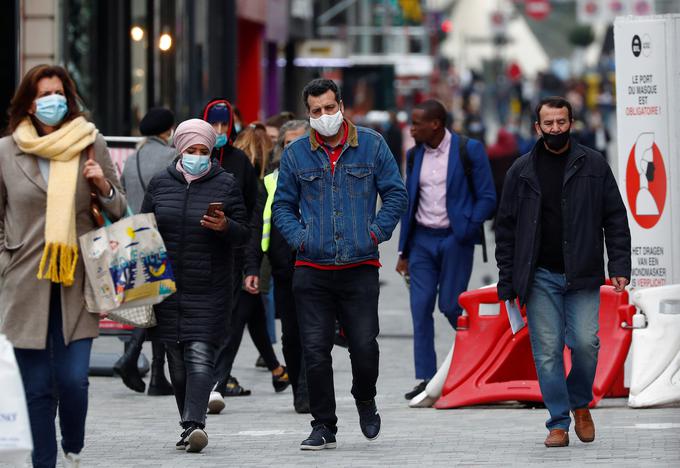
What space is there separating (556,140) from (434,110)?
2.57 metres

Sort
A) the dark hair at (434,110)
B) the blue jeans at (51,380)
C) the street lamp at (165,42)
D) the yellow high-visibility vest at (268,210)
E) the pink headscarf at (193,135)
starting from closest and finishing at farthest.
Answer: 1. the blue jeans at (51,380)
2. the pink headscarf at (193,135)
3. the yellow high-visibility vest at (268,210)
4. the dark hair at (434,110)
5. the street lamp at (165,42)

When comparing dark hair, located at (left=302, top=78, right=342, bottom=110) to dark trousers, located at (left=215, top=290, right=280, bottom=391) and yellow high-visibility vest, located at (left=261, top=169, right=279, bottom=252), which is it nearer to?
yellow high-visibility vest, located at (left=261, top=169, right=279, bottom=252)

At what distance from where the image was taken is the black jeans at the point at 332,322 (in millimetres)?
8609

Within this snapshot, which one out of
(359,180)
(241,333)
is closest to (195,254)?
(359,180)

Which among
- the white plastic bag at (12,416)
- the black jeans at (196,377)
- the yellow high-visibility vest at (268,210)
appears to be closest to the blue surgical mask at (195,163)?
the black jeans at (196,377)

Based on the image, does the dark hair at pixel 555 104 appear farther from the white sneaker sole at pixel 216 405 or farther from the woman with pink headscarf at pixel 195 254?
the white sneaker sole at pixel 216 405

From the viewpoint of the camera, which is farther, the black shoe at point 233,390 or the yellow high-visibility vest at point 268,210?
the black shoe at point 233,390

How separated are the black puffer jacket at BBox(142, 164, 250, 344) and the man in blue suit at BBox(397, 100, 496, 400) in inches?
96.7

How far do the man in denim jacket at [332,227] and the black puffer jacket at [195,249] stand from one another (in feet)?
0.84

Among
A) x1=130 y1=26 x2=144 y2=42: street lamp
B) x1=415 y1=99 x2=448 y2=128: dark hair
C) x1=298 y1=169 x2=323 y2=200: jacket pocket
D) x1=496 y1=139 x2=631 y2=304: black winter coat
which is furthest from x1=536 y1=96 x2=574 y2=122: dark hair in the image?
x1=130 y1=26 x2=144 y2=42: street lamp

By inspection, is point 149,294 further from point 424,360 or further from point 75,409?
point 424,360

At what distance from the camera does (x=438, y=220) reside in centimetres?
1102

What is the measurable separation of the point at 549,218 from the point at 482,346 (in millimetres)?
2169

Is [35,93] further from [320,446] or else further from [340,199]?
[320,446]
